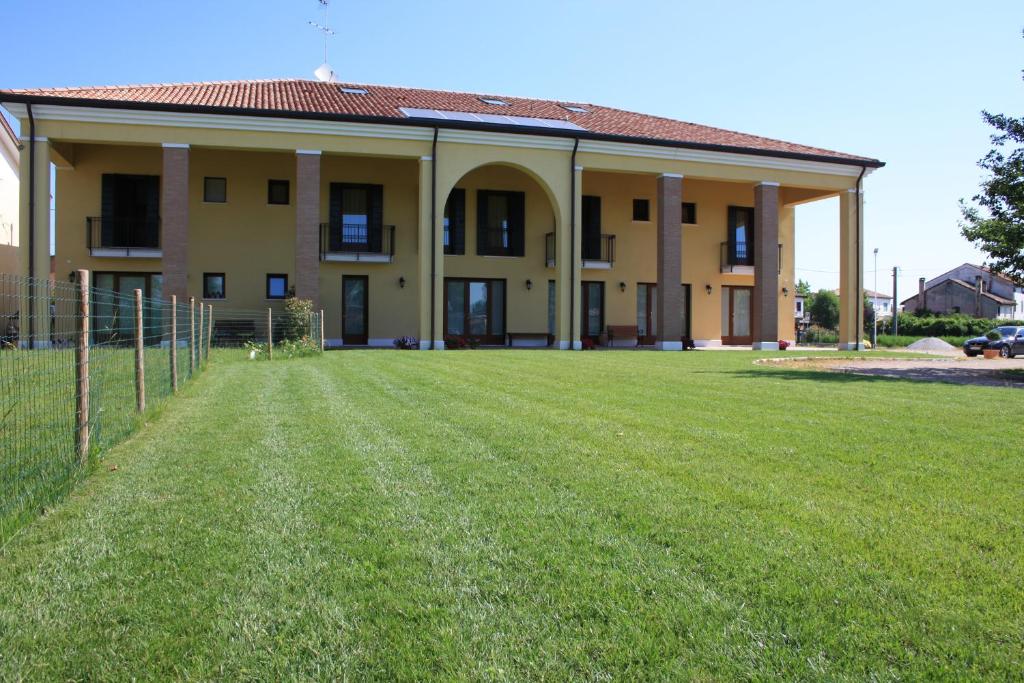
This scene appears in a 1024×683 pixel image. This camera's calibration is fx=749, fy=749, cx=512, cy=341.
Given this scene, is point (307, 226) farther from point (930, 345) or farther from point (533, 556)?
point (930, 345)

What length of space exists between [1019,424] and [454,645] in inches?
254

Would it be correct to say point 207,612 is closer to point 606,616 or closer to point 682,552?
point 606,616

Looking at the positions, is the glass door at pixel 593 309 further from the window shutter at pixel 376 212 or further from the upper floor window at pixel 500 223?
the window shutter at pixel 376 212

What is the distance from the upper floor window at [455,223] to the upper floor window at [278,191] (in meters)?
4.97

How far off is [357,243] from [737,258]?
13674 mm

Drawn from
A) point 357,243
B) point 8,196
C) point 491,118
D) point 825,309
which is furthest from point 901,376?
point 825,309

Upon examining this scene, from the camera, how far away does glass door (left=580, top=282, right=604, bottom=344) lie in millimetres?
25938

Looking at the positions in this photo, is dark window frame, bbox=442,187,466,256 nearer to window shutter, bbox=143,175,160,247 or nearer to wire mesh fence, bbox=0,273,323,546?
window shutter, bbox=143,175,160,247

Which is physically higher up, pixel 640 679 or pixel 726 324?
pixel 726 324

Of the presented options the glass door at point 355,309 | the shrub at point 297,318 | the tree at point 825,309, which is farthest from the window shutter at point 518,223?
the tree at point 825,309

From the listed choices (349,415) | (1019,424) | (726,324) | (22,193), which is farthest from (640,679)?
(726,324)

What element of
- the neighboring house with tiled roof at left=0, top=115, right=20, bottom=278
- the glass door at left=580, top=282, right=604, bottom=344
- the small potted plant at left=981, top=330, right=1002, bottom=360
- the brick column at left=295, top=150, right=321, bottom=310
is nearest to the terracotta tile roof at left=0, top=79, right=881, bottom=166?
the brick column at left=295, top=150, right=321, bottom=310

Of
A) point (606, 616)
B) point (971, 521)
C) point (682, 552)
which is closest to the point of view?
point (606, 616)

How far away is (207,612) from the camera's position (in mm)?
2893
